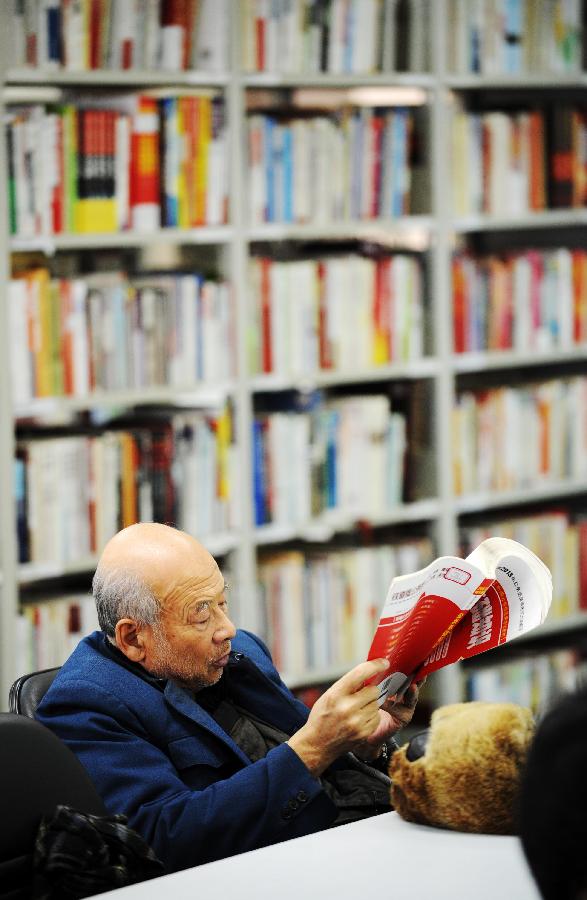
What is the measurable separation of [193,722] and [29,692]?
27 centimetres

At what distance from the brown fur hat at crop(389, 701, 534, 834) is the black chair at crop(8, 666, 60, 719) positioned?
0.67 m

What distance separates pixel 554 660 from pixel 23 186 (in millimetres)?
2211

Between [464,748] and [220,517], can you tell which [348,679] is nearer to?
[464,748]

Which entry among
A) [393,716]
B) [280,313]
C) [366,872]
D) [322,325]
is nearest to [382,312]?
[322,325]

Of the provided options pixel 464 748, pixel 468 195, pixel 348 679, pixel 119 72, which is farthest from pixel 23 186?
pixel 464 748

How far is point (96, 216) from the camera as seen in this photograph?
10.4 feet

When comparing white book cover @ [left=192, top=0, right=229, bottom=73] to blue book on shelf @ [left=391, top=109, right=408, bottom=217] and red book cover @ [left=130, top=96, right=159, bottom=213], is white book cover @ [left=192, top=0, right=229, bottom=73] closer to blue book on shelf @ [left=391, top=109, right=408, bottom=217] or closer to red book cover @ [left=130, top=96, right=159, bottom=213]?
red book cover @ [left=130, top=96, right=159, bottom=213]

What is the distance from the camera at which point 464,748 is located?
1.57 m

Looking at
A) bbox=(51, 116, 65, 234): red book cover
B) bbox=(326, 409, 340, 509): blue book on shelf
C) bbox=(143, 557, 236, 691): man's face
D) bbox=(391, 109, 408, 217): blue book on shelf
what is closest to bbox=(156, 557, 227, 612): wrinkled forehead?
bbox=(143, 557, 236, 691): man's face

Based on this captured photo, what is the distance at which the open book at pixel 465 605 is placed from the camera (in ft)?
5.61

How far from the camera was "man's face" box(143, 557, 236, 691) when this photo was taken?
80.0 inches

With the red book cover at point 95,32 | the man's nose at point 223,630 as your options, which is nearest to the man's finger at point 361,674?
the man's nose at point 223,630

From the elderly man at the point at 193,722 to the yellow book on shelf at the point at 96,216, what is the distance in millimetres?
1291

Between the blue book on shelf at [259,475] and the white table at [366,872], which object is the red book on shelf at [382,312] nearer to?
the blue book on shelf at [259,475]
